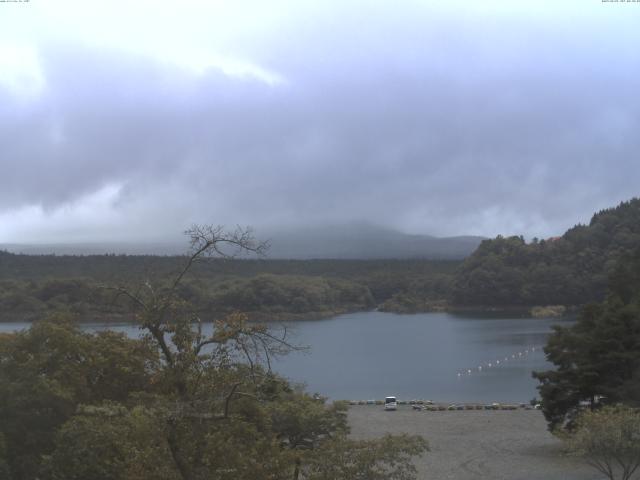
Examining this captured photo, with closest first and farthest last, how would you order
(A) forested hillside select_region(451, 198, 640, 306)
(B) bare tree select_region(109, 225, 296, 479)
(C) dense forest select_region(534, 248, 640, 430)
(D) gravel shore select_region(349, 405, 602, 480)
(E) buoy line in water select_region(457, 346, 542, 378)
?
1. (B) bare tree select_region(109, 225, 296, 479)
2. (D) gravel shore select_region(349, 405, 602, 480)
3. (C) dense forest select_region(534, 248, 640, 430)
4. (E) buoy line in water select_region(457, 346, 542, 378)
5. (A) forested hillside select_region(451, 198, 640, 306)

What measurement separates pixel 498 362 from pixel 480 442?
31.6 m

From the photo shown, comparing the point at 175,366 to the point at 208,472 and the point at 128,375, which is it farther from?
the point at 128,375

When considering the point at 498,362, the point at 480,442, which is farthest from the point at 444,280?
the point at 480,442

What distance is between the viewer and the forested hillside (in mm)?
106831

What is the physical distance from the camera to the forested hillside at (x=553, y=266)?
350ft

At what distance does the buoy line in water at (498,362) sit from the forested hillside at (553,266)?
40.8 m

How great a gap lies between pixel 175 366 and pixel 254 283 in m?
91.5

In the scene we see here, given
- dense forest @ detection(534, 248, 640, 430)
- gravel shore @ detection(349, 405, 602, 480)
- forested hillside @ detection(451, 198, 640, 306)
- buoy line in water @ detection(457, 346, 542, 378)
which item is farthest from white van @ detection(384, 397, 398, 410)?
forested hillside @ detection(451, 198, 640, 306)

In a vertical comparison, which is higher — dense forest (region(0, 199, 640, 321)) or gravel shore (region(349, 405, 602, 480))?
dense forest (region(0, 199, 640, 321))

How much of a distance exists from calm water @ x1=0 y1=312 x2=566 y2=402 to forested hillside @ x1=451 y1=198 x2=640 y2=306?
1146cm

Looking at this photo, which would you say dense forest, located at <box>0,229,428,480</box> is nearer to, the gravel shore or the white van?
the gravel shore

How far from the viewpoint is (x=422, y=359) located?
6569cm

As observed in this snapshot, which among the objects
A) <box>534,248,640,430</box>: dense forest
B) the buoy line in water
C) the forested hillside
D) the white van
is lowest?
the white van

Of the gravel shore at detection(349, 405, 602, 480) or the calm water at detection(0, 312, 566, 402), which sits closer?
the gravel shore at detection(349, 405, 602, 480)
